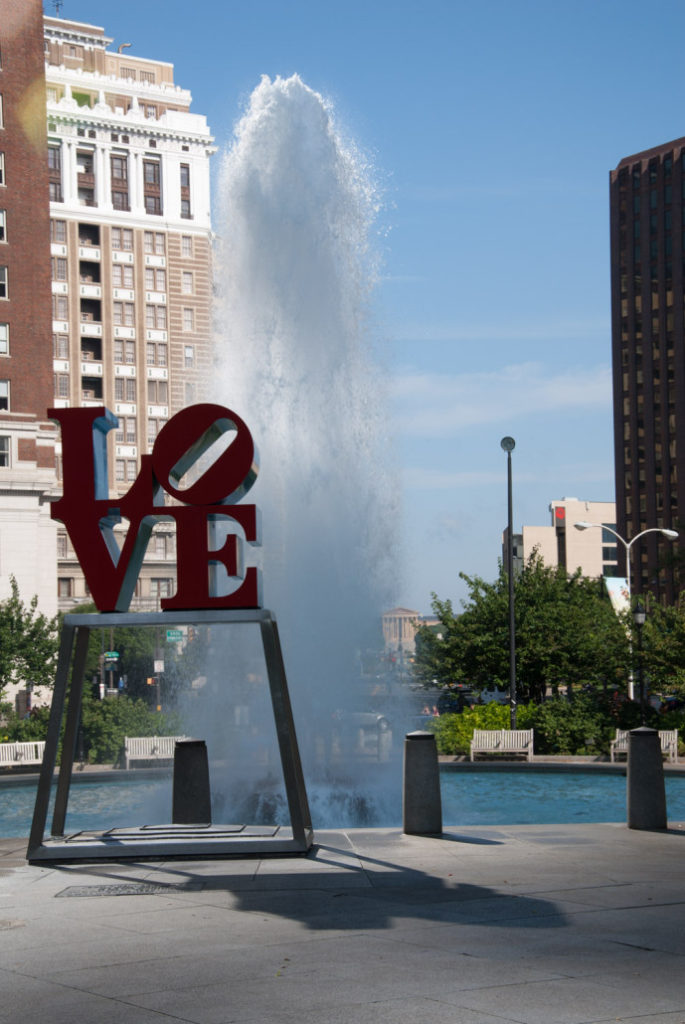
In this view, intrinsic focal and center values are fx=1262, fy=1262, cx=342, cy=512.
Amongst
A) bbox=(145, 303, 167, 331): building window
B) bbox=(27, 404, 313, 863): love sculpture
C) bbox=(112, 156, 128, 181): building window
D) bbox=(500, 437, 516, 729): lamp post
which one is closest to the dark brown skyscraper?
bbox=(145, 303, 167, 331): building window

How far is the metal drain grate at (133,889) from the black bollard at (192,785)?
3651 millimetres

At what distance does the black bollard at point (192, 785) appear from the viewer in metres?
15.9

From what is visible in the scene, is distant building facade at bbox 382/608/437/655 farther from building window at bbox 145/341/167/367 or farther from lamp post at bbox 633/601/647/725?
building window at bbox 145/341/167/367

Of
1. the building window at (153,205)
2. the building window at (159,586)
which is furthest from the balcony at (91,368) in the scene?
the building window at (159,586)

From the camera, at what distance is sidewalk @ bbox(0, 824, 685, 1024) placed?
7480 millimetres

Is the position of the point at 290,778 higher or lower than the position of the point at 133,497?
lower

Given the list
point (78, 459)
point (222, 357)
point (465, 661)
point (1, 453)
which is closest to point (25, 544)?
point (1, 453)

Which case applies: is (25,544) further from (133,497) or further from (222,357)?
(133,497)

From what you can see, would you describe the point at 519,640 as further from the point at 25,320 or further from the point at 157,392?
the point at 157,392

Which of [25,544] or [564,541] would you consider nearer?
[25,544]

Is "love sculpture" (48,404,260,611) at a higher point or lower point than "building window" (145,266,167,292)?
lower

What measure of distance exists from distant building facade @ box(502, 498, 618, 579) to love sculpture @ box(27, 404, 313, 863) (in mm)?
149700

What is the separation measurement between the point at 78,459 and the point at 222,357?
44.3ft

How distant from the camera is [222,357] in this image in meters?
27.1
